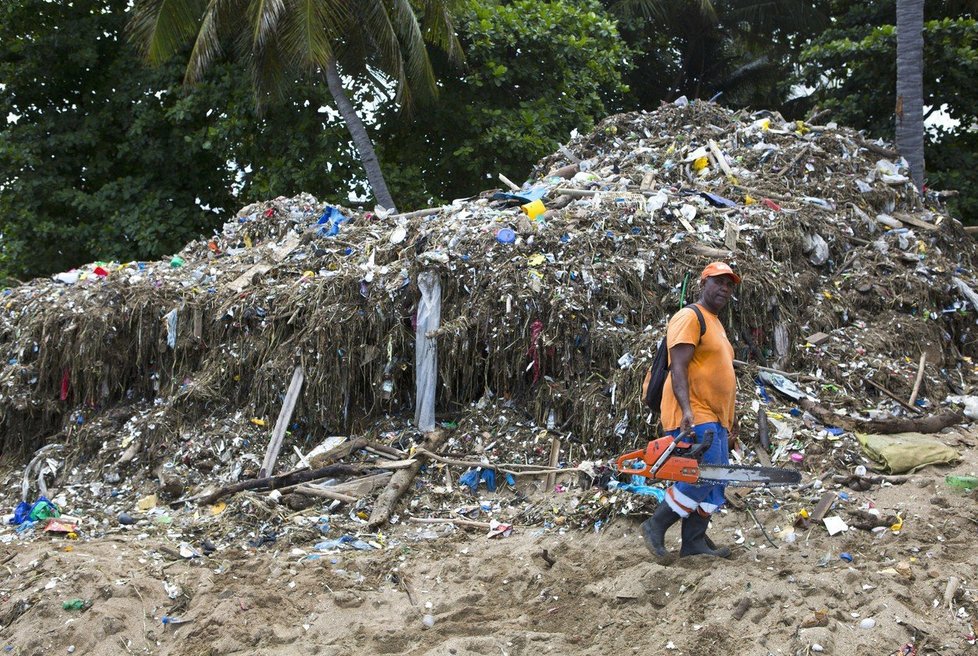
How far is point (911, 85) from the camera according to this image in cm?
952

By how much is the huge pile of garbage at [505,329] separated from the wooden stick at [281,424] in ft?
0.09

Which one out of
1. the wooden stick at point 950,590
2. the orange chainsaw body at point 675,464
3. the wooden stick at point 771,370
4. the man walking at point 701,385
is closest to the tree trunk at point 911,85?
the wooden stick at point 771,370

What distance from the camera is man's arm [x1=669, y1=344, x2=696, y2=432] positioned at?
4.33 metres

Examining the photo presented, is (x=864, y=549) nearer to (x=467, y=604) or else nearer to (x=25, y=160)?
(x=467, y=604)

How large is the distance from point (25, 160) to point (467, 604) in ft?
39.5

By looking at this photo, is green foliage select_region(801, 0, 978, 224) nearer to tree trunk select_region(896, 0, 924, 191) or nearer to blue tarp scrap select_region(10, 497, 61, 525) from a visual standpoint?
tree trunk select_region(896, 0, 924, 191)

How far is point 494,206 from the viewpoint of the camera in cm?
815

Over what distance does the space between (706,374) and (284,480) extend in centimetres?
333

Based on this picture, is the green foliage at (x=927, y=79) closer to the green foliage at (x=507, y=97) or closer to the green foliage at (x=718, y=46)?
the green foliage at (x=507, y=97)

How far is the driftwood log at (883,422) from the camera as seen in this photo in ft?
19.2

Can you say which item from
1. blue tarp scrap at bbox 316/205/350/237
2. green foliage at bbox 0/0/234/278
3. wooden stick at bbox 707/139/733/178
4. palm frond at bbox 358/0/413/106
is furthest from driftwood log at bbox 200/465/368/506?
green foliage at bbox 0/0/234/278

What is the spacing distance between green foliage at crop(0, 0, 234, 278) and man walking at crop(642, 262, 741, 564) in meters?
10.6

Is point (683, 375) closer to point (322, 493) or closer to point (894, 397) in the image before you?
point (894, 397)

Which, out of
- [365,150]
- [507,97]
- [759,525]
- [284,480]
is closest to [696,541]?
[759,525]
